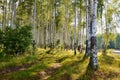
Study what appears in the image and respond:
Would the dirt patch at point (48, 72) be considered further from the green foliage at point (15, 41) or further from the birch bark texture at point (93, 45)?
the green foliage at point (15, 41)

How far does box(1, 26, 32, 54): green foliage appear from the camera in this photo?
22.7 metres

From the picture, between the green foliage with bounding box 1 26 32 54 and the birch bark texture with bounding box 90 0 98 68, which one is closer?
the birch bark texture with bounding box 90 0 98 68

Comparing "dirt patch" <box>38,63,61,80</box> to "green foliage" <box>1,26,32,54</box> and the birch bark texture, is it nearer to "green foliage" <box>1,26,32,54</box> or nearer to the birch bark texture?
the birch bark texture

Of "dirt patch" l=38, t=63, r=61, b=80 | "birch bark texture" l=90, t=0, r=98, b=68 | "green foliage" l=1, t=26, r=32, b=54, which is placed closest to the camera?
"dirt patch" l=38, t=63, r=61, b=80

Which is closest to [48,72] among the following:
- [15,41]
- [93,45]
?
[93,45]

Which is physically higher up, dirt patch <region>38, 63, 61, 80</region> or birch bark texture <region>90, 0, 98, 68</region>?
birch bark texture <region>90, 0, 98, 68</region>

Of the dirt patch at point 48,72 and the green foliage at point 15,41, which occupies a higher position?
the green foliage at point 15,41

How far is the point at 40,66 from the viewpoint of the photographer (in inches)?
725

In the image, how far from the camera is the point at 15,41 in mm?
22781

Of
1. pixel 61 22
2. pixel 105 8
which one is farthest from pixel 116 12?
pixel 61 22

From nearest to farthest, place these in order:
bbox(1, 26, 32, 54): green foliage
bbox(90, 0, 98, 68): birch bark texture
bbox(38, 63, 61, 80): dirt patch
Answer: bbox(38, 63, 61, 80): dirt patch → bbox(90, 0, 98, 68): birch bark texture → bbox(1, 26, 32, 54): green foliage

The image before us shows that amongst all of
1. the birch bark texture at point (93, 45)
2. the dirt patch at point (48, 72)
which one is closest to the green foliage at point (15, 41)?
the dirt patch at point (48, 72)

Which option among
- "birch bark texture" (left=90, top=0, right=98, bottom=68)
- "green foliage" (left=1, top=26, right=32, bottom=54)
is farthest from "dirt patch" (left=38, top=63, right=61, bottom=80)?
"green foliage" (left=1, top=26, right=32, bottom=54)

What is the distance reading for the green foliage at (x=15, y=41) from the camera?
894 inches
